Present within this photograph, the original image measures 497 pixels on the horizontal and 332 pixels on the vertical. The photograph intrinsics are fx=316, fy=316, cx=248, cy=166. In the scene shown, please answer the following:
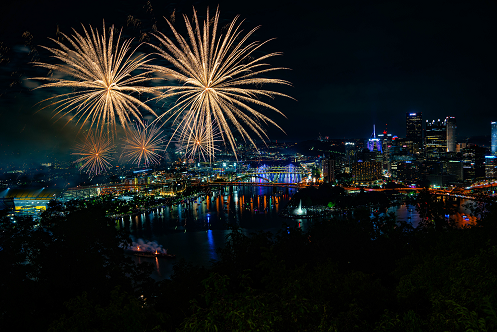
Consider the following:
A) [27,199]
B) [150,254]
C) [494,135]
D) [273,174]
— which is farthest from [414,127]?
[27,199]

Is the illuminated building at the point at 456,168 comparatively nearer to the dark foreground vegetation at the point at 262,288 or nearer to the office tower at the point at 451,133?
the office tower at the point at 451,133

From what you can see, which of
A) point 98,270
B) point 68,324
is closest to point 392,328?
point 68,324

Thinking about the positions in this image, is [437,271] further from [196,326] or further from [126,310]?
[126,310]

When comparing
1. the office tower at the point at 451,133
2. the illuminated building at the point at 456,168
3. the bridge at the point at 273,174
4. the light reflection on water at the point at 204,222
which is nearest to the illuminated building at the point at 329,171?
the bridge at the point at 273,174

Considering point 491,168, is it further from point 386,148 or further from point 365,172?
point 386,148

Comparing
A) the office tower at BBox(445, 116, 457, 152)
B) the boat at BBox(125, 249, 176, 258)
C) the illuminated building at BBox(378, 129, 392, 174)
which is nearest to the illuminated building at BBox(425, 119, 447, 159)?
the office tower at BBox(445, 116, 457, 152)

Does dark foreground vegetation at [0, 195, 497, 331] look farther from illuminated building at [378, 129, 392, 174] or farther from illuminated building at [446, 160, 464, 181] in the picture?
illuminated building at [378, 129, 392, 174]

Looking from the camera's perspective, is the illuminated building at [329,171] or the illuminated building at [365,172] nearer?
the illuminated building at [329,171]
